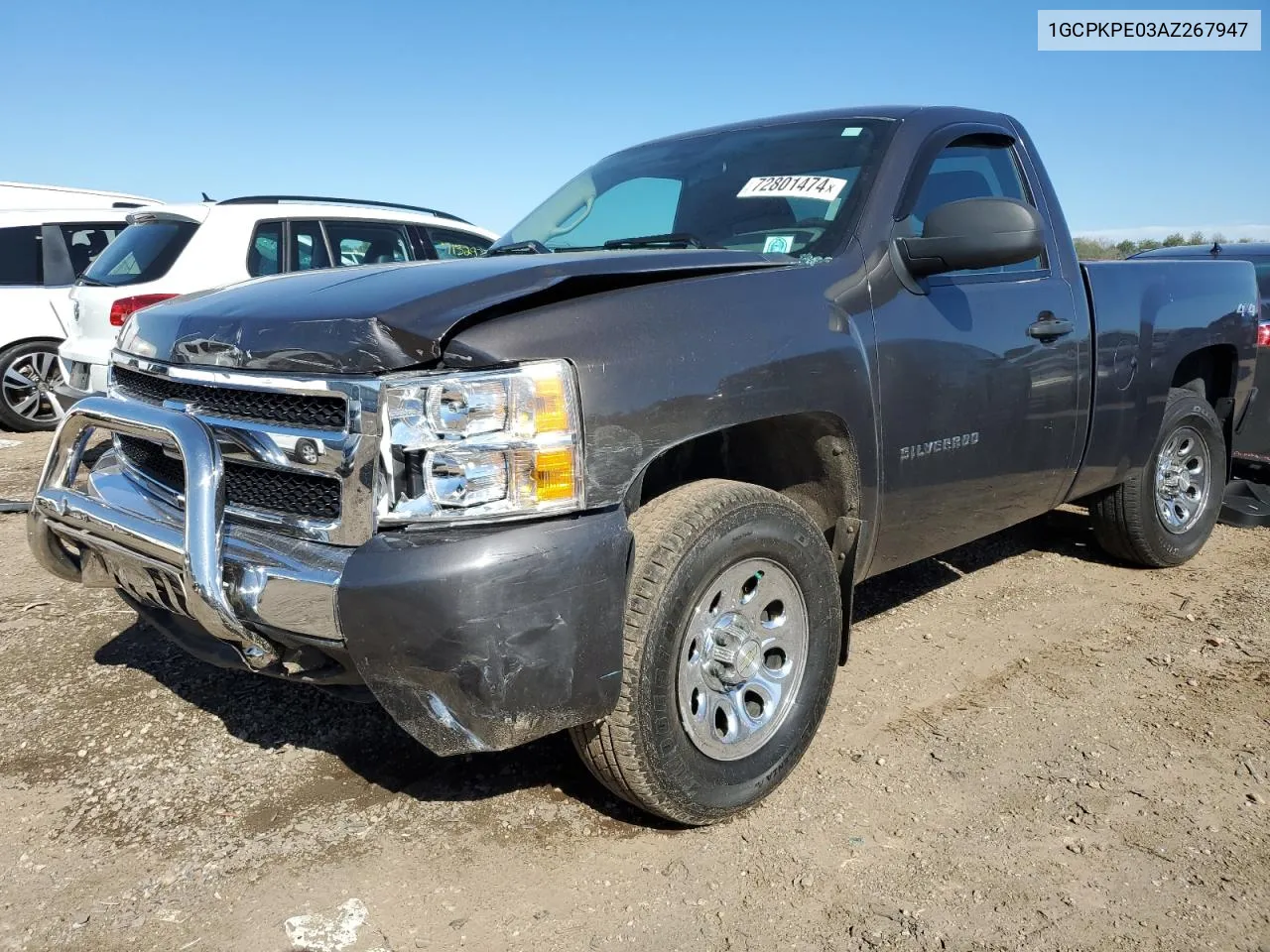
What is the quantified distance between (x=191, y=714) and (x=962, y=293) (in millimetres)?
A: 2858

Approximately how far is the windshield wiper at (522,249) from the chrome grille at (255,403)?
1258 millimetres

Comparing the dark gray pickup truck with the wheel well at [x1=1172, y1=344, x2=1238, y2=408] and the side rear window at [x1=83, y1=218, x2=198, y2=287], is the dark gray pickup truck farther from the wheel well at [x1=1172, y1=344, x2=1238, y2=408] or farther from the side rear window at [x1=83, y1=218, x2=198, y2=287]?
the side rear window at [x1=83, y1=218, x2=198, y2=287]

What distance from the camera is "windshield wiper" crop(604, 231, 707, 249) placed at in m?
3.12

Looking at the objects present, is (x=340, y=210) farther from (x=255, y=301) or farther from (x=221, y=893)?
(x=221, y=893)

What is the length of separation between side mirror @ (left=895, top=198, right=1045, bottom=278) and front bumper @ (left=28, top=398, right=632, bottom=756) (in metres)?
1.42

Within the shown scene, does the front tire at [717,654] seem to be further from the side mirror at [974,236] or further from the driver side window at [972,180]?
the driver side window at [972,180]

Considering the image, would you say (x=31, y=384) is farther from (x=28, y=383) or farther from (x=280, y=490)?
(x=280, y=490)

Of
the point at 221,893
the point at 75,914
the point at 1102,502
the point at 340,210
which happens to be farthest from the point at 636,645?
the point at 340,210

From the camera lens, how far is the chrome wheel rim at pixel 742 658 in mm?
2492

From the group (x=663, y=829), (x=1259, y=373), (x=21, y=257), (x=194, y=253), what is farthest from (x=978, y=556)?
(x=21, y=257)

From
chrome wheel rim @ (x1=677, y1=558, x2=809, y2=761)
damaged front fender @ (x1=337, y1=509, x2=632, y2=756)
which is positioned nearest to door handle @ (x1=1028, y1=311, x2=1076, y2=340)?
chrome wheel rim @ (x1=677, y1=558, x2=809, y2=761)

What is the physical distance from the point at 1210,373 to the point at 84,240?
8.79 meters

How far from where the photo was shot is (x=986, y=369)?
3188 millimetres

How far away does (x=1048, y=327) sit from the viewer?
349 centimetres
